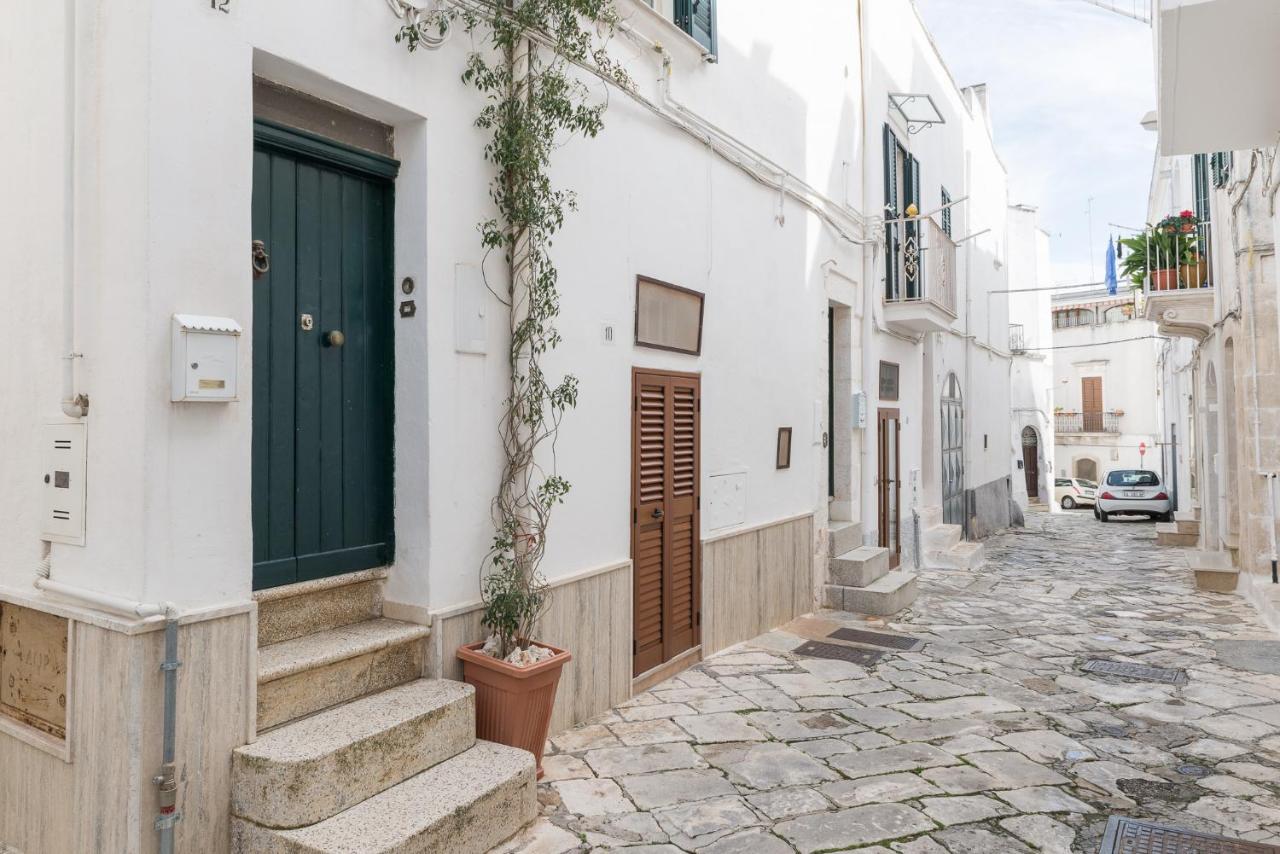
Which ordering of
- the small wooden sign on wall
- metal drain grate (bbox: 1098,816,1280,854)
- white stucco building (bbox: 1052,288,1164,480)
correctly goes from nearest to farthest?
the small wooden sign on wall
metal drain grate (bbox: 1098,816,1280,854)
white stucco building (bbox: 1052,288,1164,480)

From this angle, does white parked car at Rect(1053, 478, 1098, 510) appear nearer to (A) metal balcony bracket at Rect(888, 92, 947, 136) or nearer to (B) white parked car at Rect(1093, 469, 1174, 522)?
(B) white parked car at Rect(1093, 469, 1174, 522)

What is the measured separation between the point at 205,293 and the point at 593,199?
2.65 m

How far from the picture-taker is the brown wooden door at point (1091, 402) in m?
35.0

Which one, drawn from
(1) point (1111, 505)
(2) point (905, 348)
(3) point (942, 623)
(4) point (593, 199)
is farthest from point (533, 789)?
(1) point (1111, 505)

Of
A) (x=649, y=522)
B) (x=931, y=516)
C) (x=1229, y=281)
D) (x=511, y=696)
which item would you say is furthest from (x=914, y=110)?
(x=511, y=696)

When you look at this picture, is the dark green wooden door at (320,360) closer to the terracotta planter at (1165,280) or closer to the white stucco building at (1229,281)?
the white stucco building at (1229,281)

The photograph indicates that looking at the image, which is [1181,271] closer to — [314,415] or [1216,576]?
[1216,576]

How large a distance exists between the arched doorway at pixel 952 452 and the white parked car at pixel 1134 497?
7.46 metres

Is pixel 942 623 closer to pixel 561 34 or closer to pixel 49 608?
pixel 561 34

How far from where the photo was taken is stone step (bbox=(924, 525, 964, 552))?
1209 centimetres

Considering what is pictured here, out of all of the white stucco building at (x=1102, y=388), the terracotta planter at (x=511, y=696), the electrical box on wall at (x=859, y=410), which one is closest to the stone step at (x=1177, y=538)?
the electrical box on wall at (x=859, y=410)

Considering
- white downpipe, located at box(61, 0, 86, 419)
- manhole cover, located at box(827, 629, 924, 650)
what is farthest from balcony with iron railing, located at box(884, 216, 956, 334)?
white downpipe, located at box(61, 0, 86, 419)

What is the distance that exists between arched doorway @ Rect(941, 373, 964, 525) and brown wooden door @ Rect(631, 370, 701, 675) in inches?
334

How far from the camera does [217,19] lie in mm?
3250
